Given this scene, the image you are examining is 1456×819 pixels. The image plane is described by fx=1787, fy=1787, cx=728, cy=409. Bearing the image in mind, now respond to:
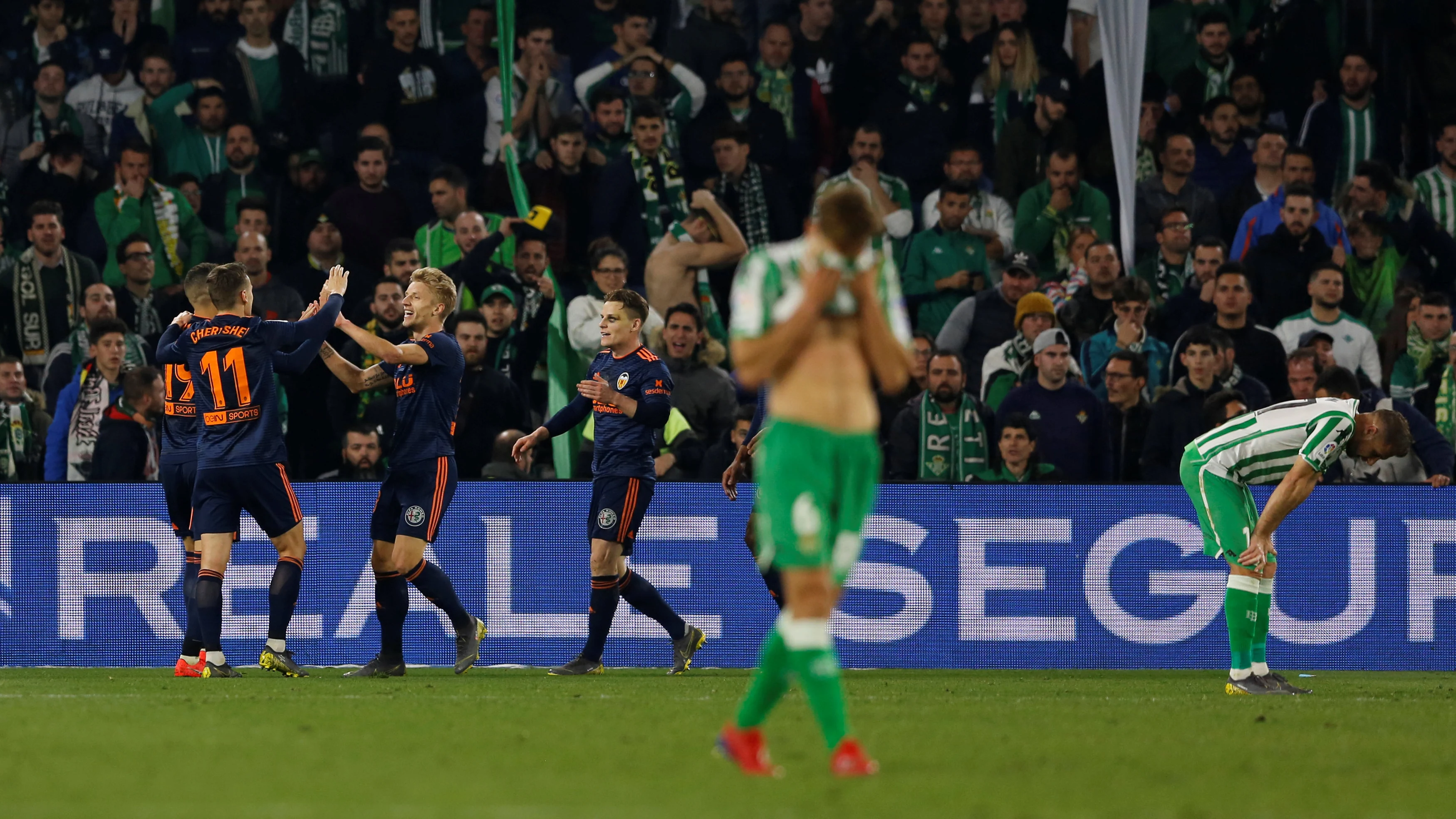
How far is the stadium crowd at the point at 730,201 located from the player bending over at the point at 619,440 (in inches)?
71.7

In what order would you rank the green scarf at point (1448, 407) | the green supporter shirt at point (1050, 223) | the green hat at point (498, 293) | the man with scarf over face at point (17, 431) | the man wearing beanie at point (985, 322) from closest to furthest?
the green scarf at point (1448, 407), the man with scarf over face at point (17, 431), the green hat at point (498, 293), the man wearing beanie at point (985, 322), the green supporter shirt at point (1050, 223)

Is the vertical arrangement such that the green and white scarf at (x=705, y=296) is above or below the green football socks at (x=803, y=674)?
above

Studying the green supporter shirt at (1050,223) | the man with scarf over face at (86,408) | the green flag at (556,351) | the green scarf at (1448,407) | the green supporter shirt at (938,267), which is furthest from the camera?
the green supporter shirt at (1050,223)

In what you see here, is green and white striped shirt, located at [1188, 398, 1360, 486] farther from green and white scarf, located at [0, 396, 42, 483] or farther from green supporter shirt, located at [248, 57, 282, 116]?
green supporter shirt, located at [248, 57, 282, 116]

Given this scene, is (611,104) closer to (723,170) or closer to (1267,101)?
(723,170)

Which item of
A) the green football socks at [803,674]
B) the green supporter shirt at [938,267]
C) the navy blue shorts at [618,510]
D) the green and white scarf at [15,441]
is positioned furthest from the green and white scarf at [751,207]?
the green football socks at [803,674]

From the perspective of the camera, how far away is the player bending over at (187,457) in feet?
34.6

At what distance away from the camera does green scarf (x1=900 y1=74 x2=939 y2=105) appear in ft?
53.1

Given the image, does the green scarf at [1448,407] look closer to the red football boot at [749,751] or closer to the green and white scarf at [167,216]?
the red football boot at [749,751]

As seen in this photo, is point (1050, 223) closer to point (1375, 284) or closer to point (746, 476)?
point (1375, 284)

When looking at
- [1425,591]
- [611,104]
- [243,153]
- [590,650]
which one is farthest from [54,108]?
[1425,591]

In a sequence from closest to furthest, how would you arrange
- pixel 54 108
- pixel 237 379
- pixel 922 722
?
pixel 922 722 → pixel 237 379 → pixel 54 108

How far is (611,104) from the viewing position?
50.4 feet

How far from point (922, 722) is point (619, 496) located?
324cm
